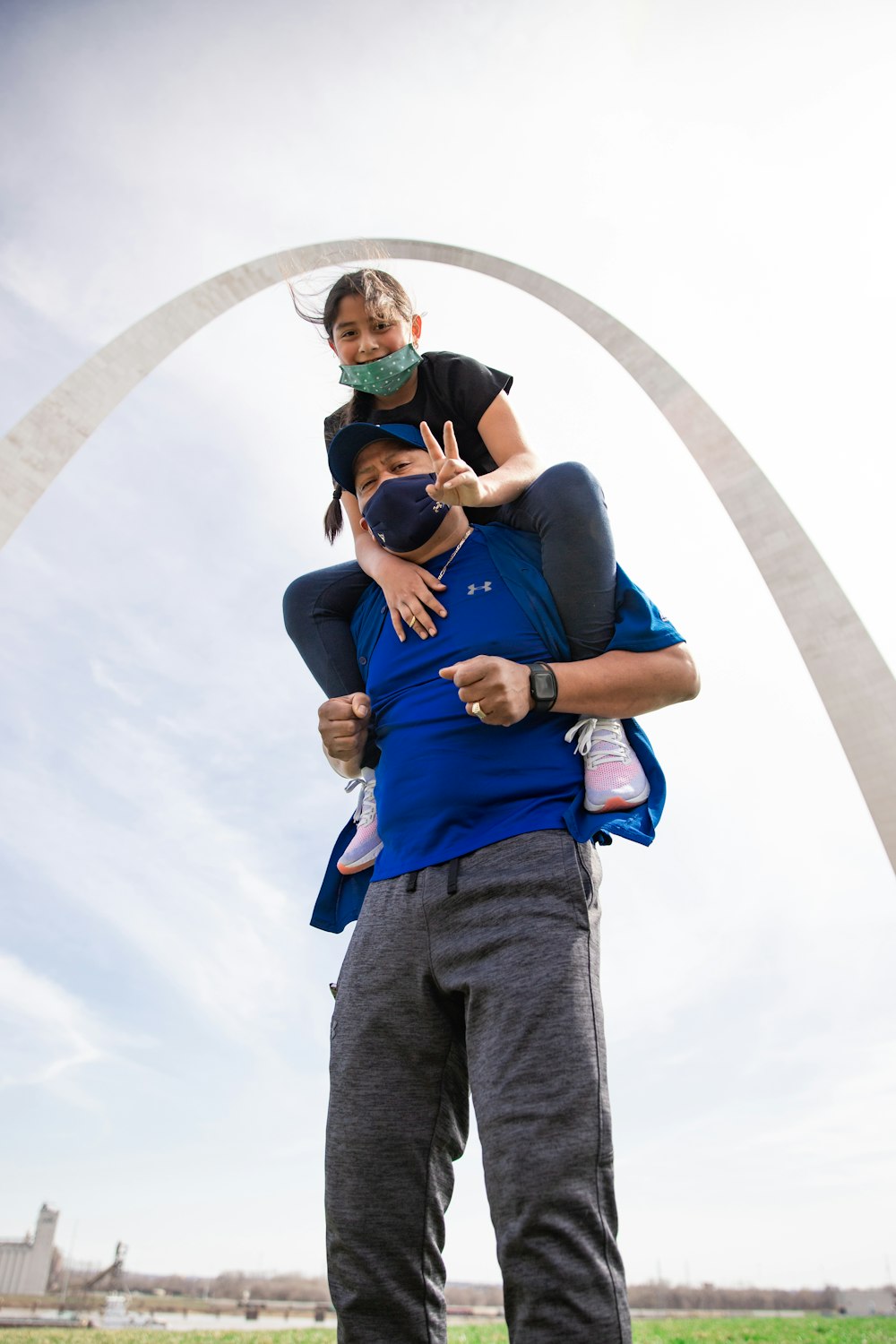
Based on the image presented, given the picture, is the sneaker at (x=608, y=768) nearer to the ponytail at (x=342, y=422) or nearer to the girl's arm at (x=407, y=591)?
the girl's arm at (x=407, y=591)

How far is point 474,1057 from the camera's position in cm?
165

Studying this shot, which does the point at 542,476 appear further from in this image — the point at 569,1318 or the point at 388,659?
the point at 569,1318

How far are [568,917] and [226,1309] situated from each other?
746 inches

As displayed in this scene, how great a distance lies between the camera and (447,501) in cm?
215

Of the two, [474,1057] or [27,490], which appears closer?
[474,1057]

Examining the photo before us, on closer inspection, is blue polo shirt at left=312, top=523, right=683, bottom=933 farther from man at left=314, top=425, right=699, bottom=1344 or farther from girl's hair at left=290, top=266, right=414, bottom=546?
girl's hair at left=290, top=266, right=414, bottom=546

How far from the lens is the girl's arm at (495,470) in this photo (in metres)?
2.11

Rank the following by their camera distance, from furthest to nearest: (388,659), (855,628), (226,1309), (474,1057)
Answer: (226,1309) → (855,628) → (388,659) → (474,1057)

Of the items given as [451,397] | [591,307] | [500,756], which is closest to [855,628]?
[591,307]

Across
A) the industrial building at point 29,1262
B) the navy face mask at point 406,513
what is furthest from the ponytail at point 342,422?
the industrial building at point 29,1262

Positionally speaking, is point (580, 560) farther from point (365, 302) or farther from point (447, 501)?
point (365, 302)

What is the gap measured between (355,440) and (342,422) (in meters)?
0.46

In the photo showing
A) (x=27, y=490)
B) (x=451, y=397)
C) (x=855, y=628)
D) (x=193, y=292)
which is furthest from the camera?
(x=193, y=292)

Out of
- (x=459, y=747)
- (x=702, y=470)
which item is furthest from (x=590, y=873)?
(x=702, y=470)
